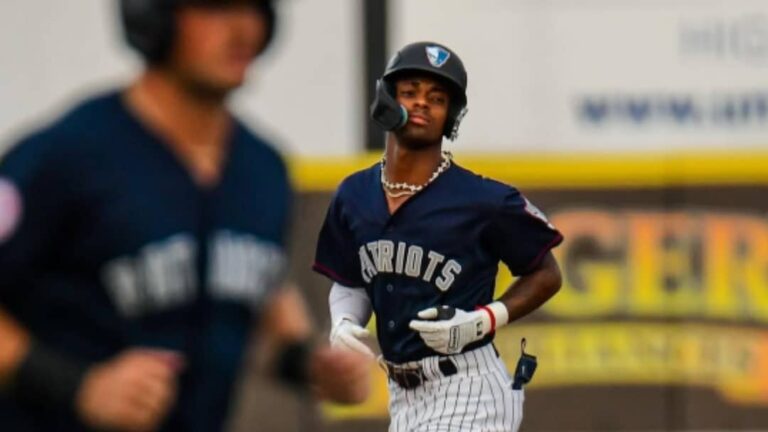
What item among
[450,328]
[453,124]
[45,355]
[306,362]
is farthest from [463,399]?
[45,355]

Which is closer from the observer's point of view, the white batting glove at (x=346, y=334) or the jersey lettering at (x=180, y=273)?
the jersey lettering at (x=180, y=273)

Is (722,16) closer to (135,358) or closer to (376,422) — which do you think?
(376,422)

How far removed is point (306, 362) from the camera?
15.6 ft

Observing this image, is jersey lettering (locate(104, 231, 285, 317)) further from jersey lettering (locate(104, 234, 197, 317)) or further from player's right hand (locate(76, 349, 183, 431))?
player's right hand (locate(76, 349, 183, 431))

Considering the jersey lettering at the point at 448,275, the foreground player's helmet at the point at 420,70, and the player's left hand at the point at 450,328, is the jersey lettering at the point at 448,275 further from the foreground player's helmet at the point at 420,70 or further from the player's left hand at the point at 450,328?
the foreground player's helmet at the point at 420,70

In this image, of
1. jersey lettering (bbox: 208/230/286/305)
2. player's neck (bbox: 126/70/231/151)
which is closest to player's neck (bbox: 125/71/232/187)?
player's neck (bbox: 126/70/231/151)

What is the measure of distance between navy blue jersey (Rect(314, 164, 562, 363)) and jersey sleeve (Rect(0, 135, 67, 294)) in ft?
9.20

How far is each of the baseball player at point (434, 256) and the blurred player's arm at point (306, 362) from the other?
2058mm

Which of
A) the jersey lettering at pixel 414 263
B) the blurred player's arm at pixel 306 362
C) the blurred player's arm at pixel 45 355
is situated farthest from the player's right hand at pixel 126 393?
the jersey lettering at pixel 414 263

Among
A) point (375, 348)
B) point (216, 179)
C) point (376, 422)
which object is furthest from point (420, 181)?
point (376, 422)

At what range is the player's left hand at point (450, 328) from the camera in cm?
693

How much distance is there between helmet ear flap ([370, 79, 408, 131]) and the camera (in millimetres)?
6852

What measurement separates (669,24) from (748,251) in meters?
1.43

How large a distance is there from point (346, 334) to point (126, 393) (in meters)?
2.97
